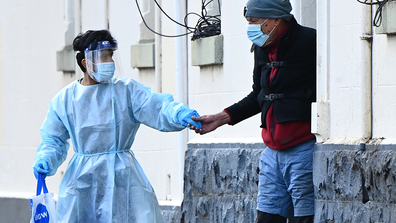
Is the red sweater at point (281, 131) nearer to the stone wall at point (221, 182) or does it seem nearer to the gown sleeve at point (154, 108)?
the gown sleeve at point (154, 108)

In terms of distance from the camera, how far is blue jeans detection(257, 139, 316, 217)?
18.2 feet

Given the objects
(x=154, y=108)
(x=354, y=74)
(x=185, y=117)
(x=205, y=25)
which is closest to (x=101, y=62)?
(x=154, y=108)

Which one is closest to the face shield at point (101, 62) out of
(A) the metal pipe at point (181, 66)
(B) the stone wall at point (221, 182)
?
(B) the stone wall at point (221, 182)

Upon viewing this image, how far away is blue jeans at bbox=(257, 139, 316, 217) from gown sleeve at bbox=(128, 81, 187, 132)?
0.72 m

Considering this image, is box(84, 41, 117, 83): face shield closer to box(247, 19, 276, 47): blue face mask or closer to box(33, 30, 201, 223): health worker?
box(33, 30, 201, 223): health worker

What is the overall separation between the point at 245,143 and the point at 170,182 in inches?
80.2

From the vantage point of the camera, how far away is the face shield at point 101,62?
20.1 feet

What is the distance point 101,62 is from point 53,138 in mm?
639

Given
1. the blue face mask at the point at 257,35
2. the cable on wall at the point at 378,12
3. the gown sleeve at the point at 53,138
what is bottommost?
the gown sleeve at the point at 53,138

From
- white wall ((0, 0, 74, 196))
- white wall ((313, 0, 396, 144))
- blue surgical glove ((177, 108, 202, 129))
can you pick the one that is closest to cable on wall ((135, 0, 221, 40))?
white wall ((313, 0, 396, 144))

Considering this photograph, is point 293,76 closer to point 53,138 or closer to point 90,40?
point 90,40

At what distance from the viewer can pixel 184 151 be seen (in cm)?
890

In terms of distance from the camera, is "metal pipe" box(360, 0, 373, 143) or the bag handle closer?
"metal pipe" box(360, 0, 373, 143)

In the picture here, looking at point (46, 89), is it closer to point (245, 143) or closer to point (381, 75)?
point (245, 143)
